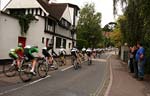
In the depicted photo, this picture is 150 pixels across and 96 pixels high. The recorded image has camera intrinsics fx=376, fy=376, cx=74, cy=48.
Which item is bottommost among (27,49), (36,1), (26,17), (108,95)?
(108,95)

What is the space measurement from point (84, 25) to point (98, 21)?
4.51 metres

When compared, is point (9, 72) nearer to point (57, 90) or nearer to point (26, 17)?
point (57, 90)

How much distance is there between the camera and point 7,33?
29891 millimetres

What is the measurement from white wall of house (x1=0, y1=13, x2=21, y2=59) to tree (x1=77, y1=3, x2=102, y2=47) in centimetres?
5555

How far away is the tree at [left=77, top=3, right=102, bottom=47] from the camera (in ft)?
291

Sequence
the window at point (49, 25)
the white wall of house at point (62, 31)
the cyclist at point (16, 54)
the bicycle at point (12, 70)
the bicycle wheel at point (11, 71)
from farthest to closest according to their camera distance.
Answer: the white wall of house at point (62, 31)
the window at point (49, 25)
the cyclist at point (16, 54)
the bicycle wheel at point (11, 71)
the bicycle at point (12, 70)

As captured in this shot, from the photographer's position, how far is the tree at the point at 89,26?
291 ft

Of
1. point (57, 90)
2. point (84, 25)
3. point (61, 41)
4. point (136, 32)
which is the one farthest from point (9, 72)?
point (84, 25)

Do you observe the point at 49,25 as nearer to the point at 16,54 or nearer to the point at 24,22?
the point at 24,22

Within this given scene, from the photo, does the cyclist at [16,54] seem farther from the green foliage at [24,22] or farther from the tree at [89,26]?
the tree at [89,26]

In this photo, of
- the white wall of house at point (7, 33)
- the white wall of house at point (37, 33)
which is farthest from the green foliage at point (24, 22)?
the white wall of house at point (37, 33)

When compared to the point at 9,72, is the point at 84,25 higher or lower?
higher

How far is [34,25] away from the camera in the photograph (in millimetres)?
38812

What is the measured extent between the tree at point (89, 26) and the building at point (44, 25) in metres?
20.6
